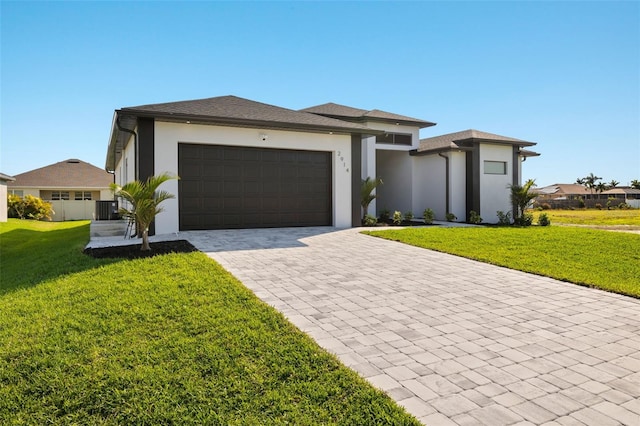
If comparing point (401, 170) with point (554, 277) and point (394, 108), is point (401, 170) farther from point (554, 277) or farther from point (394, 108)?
point (554, 277)

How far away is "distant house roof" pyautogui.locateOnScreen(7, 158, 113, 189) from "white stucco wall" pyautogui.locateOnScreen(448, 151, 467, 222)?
2402 centimetres

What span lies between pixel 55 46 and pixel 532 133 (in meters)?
20.2

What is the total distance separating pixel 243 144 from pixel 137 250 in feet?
16.0

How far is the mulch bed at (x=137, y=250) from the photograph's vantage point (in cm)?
738

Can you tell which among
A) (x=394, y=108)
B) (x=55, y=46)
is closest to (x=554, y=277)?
(x=55, y=46)

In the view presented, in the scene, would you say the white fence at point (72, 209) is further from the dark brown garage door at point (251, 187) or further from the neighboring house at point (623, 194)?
the neighboring house at point (623, 194)

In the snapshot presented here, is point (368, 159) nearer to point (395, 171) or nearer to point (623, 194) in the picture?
point (395, 171)

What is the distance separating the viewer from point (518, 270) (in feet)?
22.5

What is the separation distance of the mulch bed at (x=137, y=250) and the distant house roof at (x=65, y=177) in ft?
75.1

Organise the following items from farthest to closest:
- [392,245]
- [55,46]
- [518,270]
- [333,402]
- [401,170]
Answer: [401,170]
[55,46]
[392,245]
[518,270]
[333,402]

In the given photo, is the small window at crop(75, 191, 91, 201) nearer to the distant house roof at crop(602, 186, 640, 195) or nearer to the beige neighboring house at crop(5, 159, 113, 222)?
the beige neighboring house at crop(5, 159, 113, 222)

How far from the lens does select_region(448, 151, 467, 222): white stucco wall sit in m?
17.3

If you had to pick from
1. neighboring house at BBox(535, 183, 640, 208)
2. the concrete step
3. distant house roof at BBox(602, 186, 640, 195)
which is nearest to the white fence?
the concrete step

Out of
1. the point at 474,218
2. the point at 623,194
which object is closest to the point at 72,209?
the point at 474,218
